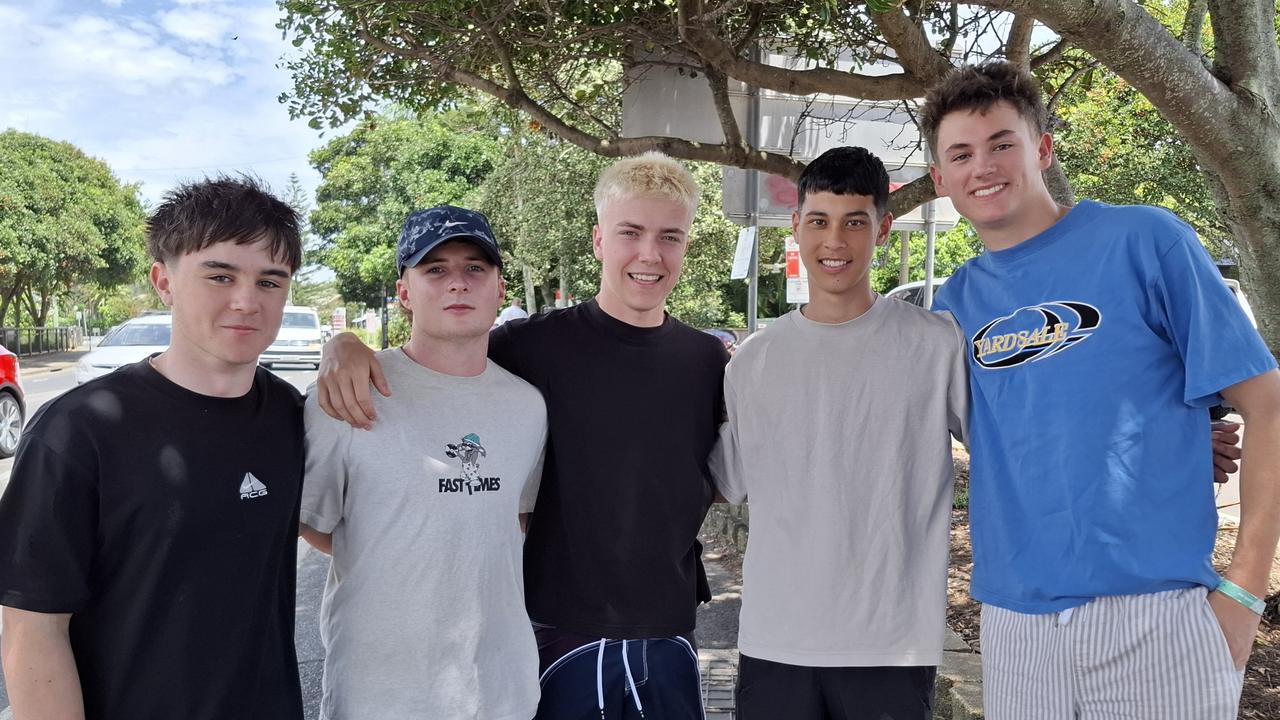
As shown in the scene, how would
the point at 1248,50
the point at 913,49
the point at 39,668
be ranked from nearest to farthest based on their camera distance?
1. the point at 39,668
2. the point at 1248,50
3. the point at 913,49

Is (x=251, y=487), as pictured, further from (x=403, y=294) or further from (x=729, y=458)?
(x=729, y=458)

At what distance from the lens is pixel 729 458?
2.80 m

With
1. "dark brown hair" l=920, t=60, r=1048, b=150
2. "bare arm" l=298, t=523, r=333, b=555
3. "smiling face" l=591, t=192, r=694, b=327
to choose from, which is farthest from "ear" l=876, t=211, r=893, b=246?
"bare arm" l=298, t=523, r=333, b=555

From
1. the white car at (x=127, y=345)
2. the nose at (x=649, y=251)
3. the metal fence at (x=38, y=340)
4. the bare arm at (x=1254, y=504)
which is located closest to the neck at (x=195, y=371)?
the nose at (x=649, y=251)

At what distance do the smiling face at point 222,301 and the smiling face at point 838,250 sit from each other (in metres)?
1.54

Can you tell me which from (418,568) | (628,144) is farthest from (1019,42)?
(418,568)

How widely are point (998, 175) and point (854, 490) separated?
978 mm

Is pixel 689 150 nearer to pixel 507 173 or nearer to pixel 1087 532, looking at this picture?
pixel 1087 532

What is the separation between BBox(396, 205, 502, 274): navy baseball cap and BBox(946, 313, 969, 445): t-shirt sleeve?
1348 mm

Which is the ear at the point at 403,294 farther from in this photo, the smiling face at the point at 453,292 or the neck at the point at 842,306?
the neck at the point at 842,306

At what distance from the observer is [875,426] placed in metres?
2.53

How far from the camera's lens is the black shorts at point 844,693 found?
2434mm

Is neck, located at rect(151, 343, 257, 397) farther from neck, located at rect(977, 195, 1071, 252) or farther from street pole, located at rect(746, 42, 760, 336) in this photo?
street pole, located at rect(746, 42, 760, 336)

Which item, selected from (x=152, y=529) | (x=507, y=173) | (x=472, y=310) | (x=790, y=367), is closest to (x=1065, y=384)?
(x=790, y=367)
